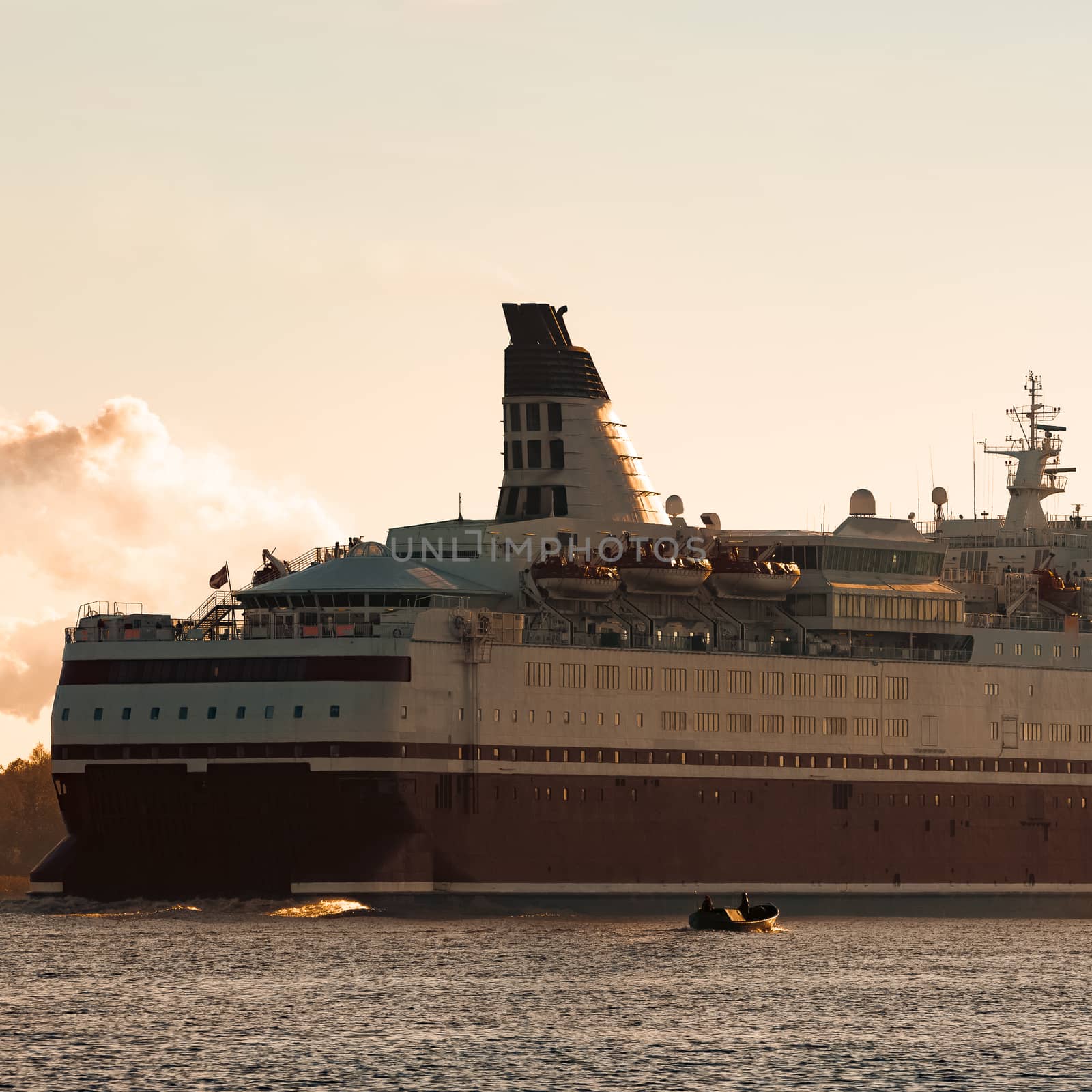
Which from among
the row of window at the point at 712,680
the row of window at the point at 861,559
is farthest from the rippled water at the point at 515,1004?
the row of window at the point at 861,559

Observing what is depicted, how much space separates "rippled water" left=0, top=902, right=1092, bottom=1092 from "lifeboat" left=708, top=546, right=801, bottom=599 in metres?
15.9

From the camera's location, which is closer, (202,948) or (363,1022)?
(363,1022)

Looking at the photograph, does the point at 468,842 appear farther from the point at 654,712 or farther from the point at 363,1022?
the point at 363,1022

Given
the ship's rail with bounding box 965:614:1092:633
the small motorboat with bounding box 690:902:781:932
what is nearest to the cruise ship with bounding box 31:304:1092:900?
the ship's rail with bounding box 965:614:1092:633

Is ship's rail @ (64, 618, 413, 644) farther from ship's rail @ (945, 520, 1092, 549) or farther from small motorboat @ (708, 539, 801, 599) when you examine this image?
ship's rail @ (945, 520, 1092, 549)

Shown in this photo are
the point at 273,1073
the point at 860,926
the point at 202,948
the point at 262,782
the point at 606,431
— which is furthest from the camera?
the point at 606,431

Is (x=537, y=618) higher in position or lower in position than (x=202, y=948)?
higher

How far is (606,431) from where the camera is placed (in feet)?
419

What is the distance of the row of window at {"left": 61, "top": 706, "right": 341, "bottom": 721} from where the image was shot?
110188 millimetres

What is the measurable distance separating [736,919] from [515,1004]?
25330 mm

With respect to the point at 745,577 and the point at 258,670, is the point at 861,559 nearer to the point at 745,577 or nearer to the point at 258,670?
the point at 745,577

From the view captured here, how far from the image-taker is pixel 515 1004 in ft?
294

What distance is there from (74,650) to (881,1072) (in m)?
46.1

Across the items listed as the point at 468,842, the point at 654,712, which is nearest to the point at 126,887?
the point at 468,842
